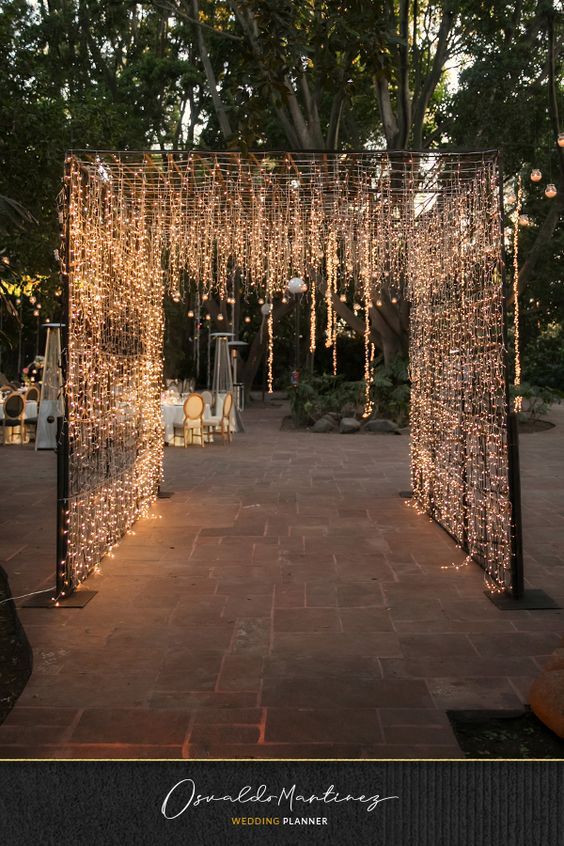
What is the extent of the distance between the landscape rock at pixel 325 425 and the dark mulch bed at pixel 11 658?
973cm

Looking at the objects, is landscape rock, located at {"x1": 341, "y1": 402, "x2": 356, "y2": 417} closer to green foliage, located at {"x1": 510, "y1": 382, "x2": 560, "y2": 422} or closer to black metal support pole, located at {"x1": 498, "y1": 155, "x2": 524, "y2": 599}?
green foliage, located at {"x1": 510, "y1": 382, "x2": 560, "y2": 422}

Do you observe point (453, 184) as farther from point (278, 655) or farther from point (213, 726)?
point (213, 726)

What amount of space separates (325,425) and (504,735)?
1089cm

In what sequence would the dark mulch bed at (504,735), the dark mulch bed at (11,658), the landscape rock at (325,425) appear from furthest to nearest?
the landscape rock at (325,425), the dark mulch bed at (11,658), the dark mulch bed at (504,735)

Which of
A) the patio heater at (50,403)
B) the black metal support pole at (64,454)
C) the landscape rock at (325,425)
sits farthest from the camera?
the landscape rock at (325,425)

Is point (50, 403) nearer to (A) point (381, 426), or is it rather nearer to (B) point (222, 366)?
(B) point (222, 366)

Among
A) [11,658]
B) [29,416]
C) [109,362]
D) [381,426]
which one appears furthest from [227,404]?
[11,658]

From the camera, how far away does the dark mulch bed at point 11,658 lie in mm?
2750

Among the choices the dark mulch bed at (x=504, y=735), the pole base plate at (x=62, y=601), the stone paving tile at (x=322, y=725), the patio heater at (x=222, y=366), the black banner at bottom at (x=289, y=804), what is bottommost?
the dark mulch bed at (x=504, y=735)

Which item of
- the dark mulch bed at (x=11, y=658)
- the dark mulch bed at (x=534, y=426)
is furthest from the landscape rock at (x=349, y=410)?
the dark mulch bed at (x=11, y=658)

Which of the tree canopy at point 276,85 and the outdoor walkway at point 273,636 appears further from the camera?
the tree canopy at point 276,85

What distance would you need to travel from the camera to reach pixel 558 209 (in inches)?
497

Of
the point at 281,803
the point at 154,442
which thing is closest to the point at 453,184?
the point at 154,442

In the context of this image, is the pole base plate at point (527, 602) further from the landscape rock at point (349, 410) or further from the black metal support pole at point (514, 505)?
the landscape rock at point (349, 410)
